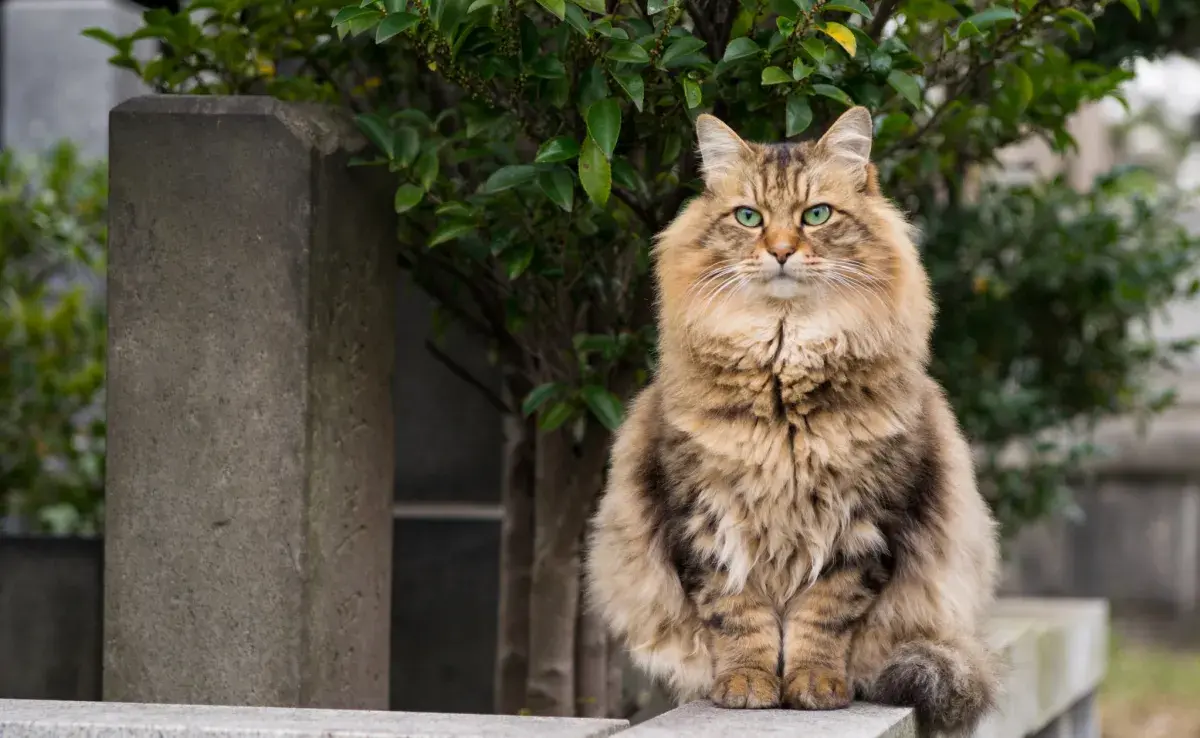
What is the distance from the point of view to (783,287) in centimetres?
273

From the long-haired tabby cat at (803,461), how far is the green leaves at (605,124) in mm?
183

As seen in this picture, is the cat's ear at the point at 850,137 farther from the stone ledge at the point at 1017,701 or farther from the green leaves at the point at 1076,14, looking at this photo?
the stone ledge at the point at 1017,701

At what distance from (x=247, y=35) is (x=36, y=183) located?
3.35 metres

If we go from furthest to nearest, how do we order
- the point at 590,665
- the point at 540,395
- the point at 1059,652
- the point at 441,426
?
the point at 441,426
the point at 1059,652
the point at 590,665
the point at 540,395

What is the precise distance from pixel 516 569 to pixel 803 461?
5.05 feet

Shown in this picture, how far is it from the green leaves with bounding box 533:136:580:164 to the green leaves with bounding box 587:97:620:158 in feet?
0.26

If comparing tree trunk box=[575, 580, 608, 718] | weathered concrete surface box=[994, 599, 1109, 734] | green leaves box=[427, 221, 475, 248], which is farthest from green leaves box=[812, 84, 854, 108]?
weathered concrete surface box=[994, 599, 1109, 734]

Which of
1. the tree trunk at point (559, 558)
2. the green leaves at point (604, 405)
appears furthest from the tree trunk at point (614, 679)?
the green leaves at point (604, 405)

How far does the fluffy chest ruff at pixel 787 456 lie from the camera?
2.73 metres

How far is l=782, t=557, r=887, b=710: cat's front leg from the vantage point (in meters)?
2.74

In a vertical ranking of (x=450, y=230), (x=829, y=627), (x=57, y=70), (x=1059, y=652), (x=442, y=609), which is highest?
(x=57, y=70)

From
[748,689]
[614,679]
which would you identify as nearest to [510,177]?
[748,689]

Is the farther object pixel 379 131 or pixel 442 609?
pixel 442 609

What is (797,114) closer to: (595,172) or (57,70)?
(595,172)
